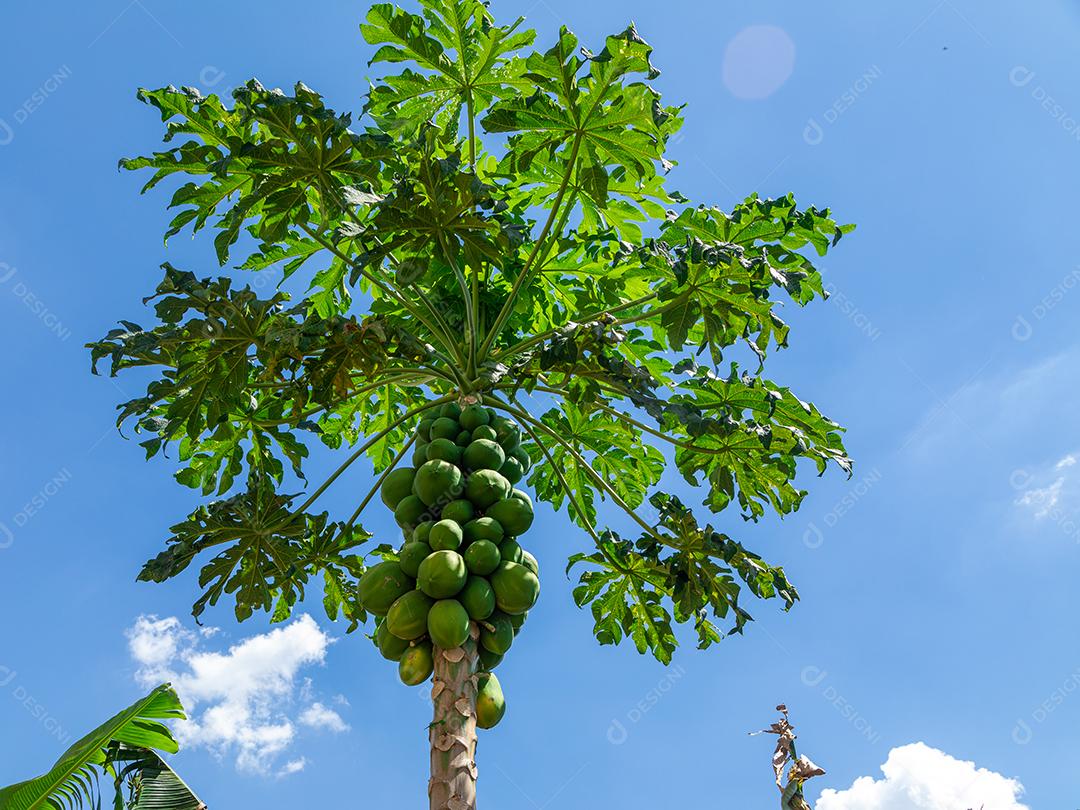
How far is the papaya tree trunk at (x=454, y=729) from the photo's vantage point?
3393 mm

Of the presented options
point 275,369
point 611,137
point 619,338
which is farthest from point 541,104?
point 275,369

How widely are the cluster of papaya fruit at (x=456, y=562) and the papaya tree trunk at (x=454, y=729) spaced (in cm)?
8

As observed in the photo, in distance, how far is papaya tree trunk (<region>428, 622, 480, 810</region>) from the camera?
339 cm

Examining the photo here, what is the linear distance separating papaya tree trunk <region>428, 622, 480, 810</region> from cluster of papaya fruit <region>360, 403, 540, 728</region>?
81 millimetres

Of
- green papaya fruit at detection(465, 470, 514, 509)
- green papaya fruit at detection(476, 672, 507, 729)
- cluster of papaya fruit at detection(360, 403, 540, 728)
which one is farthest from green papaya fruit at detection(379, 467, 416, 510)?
green papaya fruit at detection(476, 672, 507, 729)

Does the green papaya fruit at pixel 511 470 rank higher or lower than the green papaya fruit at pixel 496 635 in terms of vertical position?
higher

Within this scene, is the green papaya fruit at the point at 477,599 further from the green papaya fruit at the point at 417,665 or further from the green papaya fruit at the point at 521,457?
the green papaya fruit at the point at 521,457

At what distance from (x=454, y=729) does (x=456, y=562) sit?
0.68 metres

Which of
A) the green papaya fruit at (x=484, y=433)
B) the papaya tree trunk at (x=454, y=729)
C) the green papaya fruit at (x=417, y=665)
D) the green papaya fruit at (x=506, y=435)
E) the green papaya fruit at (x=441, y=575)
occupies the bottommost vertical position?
the papaya tree trunk at (x=454, y=729)

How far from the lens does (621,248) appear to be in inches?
201

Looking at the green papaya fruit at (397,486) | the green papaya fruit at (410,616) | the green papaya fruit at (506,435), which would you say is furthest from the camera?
the green papaya fruit at (506,435)

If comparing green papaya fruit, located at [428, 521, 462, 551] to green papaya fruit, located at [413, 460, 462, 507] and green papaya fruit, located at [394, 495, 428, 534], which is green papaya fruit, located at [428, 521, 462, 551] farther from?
green papaya fruit, located at [394, 495, 428, 534]

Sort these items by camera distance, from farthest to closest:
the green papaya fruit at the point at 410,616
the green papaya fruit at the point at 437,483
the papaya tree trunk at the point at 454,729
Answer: the green papaya fruit at the point at 437,483
the green papaya fruit at the point at 410,616
the papaya tree trunk at the point at 454,729

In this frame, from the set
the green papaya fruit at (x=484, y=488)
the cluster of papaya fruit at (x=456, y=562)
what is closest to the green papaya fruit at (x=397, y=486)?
the cluster of papaya fruit at (x=456, y=562)
